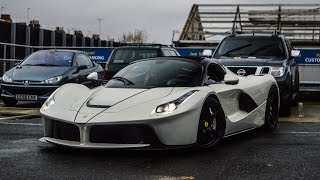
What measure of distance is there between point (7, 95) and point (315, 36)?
2108cm

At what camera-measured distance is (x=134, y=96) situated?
6.57 m

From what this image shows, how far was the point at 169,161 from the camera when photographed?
238 inches

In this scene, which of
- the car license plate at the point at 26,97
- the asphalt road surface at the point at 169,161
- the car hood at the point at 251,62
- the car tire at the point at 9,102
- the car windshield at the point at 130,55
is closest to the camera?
the asphalt road surface at the point at 169,161

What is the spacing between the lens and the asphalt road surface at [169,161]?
17.6ft

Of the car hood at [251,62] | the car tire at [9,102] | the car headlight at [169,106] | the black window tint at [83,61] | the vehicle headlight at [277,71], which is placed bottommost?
the car tire at [9,102]

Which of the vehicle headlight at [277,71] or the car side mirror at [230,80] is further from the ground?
the car side mirror at [230,80]

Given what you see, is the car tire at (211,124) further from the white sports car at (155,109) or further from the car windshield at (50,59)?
the car windshield at (50,59)

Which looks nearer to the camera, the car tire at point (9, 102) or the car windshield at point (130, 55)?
the car tire at point (9, 102)

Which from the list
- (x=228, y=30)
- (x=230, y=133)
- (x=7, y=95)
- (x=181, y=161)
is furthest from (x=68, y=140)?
(x=228, y=30)

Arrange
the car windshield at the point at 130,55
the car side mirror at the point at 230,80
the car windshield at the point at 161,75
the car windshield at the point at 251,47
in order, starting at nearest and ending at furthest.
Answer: the car windshield at the point at 161,75
the car side mirror at the point at 230,80
the car windshield at the point at 251,47
the car windshield at the point at 130,55

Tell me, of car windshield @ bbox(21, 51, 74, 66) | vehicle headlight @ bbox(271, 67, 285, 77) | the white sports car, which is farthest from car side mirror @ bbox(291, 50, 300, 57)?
car windshield @ bbox(21, 51, 74, 66)

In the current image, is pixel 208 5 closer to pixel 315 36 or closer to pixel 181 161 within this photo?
pixel 315 36

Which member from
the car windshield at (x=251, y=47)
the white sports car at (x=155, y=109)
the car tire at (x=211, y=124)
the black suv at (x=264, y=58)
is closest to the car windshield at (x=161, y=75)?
the white sports car at (x=155, y=109)

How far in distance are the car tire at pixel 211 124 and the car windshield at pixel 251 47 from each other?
5101 millimetres
